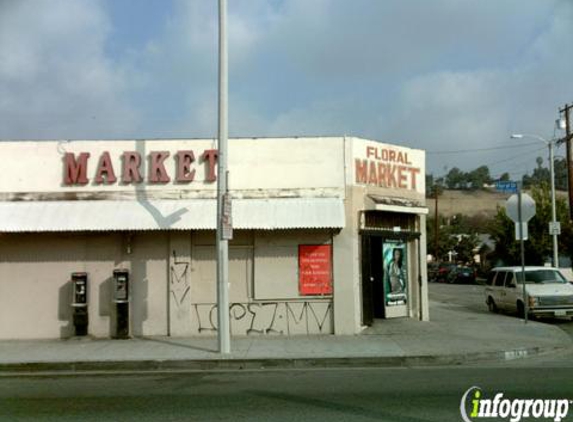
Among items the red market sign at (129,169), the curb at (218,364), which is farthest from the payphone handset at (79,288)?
the curb at (218,364)

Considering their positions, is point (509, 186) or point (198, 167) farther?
point (509, 186)

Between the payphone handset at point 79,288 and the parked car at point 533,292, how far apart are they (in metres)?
12.3

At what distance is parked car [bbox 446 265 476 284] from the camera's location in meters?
52.3

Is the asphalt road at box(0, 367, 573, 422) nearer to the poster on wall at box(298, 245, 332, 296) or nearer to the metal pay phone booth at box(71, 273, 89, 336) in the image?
the metal pay phone booth at box(71, 273, 89, 336)

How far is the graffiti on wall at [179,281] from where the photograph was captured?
15.7 meters

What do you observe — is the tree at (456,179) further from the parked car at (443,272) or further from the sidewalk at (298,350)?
the sidewalk at (298,350)

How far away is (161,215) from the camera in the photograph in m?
15.3

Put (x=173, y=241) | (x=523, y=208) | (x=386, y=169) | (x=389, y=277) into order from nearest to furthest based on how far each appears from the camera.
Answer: (x=173, y=241) < (x=523, y=208) < (x=386, y=169) < (x=389, y=277)

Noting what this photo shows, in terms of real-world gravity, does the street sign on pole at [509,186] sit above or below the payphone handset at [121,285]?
above

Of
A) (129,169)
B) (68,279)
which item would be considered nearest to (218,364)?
(68,279)

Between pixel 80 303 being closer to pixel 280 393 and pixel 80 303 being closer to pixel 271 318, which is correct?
pixel 271 318

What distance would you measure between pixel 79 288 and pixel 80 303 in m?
0.35

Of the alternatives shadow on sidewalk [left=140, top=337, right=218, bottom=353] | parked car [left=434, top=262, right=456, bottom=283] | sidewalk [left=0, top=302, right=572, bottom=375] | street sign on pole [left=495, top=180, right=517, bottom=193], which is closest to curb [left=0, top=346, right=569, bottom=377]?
sidewalk [left=0, top=302, right=572, bottom=375]

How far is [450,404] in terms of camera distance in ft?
26.6
